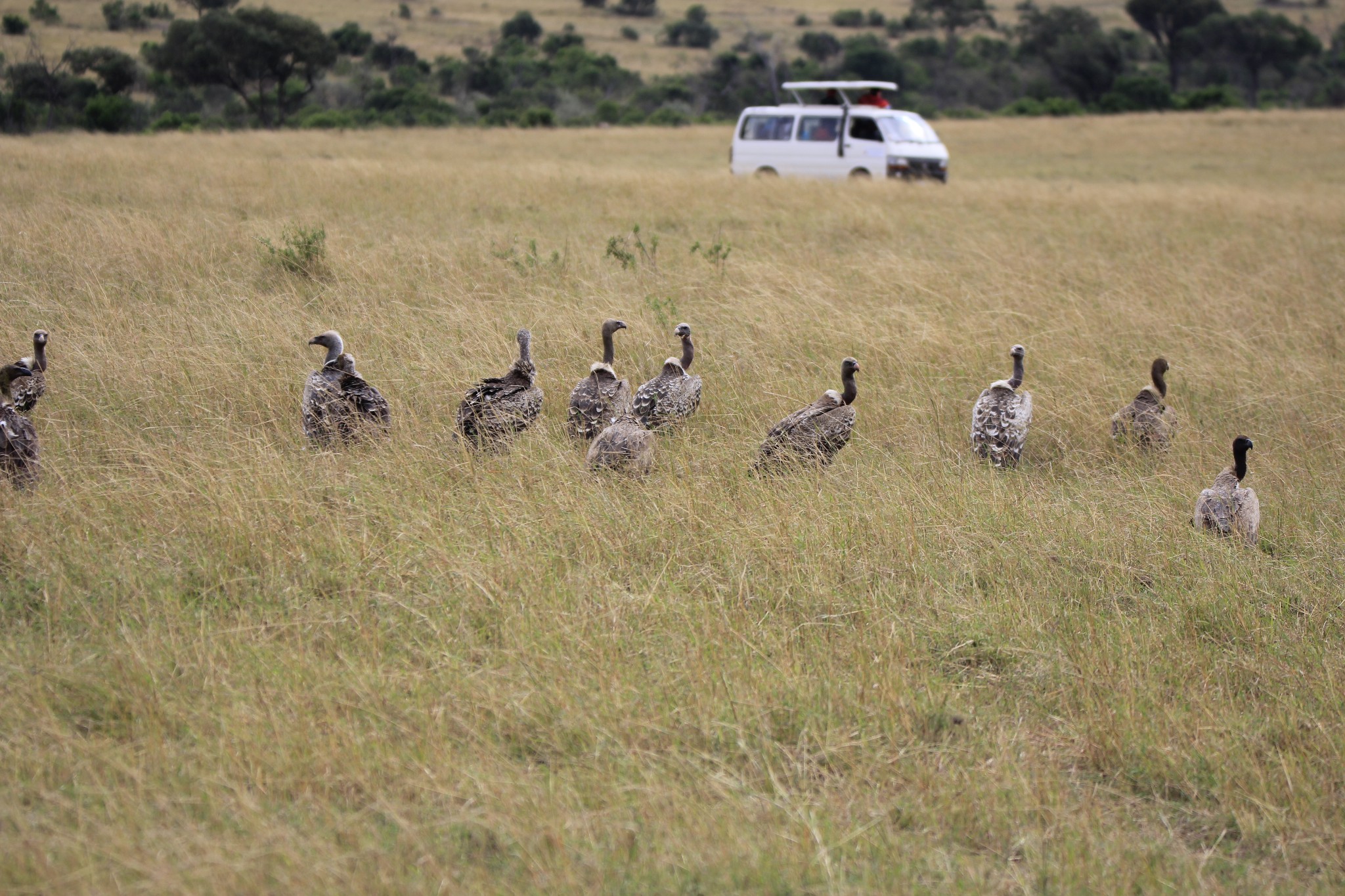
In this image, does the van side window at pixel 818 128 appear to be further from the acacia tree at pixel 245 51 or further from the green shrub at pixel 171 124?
the acacia tree at pixel 245 51

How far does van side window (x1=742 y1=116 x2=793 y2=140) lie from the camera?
Result: 20.5 m

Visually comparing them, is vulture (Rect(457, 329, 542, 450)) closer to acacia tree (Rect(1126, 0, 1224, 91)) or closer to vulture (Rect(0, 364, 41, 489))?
vulture (Rect(0, 364, 41, 489))

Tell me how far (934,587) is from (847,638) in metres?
0.69

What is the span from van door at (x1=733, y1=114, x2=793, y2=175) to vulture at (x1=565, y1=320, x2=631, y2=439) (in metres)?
14.7

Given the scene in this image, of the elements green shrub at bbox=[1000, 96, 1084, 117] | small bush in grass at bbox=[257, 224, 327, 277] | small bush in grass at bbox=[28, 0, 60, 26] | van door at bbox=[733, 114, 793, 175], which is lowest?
small bush in grass at bbox=[257, 224, 327, 277]

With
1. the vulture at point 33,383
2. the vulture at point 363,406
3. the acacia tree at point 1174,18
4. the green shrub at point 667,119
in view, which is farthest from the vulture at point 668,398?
the acacia tree at point 1174,18

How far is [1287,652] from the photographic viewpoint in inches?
163

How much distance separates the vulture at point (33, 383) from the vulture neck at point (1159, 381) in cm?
661

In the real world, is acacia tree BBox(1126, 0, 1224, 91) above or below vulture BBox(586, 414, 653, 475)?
above

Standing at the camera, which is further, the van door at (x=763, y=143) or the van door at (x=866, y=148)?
the van door at (x=763, y=143)

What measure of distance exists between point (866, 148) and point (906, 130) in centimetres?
81

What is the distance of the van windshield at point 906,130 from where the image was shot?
63.0ft

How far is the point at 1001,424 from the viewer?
6.33 meters

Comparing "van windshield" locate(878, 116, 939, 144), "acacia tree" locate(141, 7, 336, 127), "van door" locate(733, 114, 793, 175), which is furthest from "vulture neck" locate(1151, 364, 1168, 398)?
"acacia tree" locate(141, 7, 336, 127)
